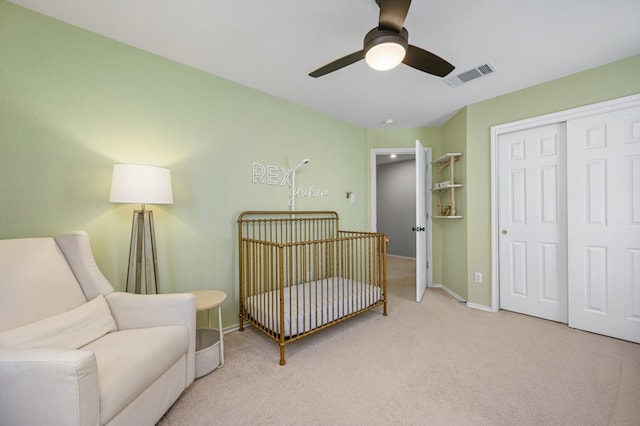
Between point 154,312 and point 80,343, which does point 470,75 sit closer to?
point 154,312

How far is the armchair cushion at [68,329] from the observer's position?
3.54 feet

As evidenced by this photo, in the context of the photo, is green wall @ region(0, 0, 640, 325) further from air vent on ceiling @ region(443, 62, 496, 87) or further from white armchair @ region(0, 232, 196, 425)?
air vent on ceiling @ region(443, 62, 496, 87)

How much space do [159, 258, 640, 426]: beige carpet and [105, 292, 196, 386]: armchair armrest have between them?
1.32ft

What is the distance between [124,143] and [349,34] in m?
1.82

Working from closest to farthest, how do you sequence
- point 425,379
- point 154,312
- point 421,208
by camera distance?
1. point 154,312
2. point 425,379
3. point 421,208

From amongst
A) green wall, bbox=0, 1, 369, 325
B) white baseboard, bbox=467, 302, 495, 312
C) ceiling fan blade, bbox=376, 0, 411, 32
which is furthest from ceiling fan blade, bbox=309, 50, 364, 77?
white baseboard, bbox=467, 302, 495, 312

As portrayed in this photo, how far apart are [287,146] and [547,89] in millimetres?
2627

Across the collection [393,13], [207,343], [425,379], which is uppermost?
[393,13]

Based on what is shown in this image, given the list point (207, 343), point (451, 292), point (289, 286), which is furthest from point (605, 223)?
point (207, 343)

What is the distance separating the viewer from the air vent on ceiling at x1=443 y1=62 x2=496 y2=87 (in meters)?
2.13

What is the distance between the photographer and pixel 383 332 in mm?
2283

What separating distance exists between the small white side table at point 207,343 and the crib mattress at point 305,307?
1.12 feet

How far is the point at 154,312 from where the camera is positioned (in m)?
1.49

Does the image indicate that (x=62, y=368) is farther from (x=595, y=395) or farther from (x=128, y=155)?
(x=595, y=395)
